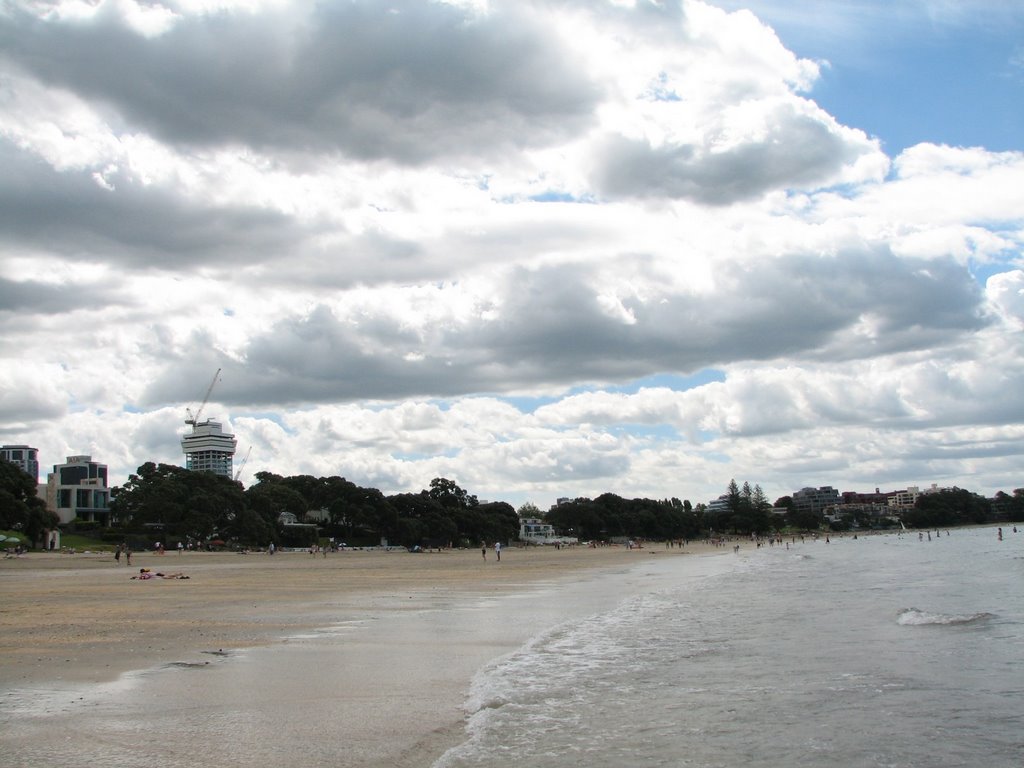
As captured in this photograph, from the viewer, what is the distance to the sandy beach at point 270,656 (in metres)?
10.3

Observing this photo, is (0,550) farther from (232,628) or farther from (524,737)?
(524,737)

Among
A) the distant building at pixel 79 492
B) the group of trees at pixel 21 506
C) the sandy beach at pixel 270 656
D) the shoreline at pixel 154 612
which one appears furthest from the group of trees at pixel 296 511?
the sandy beach at pixel 270 656

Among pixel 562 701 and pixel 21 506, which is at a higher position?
pixel 21 506

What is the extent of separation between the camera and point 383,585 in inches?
1623

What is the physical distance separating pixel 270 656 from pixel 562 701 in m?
6.13

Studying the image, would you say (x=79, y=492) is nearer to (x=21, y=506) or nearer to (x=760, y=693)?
(x=21, y=506)

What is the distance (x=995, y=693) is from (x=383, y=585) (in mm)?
31170

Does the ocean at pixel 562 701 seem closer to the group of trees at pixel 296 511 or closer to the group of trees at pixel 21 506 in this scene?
the group of trees at pixel 21 506

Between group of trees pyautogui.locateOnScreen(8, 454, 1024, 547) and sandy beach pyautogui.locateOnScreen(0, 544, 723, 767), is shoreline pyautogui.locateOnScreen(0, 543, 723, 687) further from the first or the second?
group of trees pyautogui.locateOnScreen(8, 454, 1024, 547)

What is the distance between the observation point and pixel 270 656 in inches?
631

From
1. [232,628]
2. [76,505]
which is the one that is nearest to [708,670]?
[232,628]

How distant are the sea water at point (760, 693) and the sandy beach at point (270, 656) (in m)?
0.99

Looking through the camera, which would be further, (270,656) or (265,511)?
(265,511)

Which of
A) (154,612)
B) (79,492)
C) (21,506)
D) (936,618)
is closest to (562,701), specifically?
(936,618)
